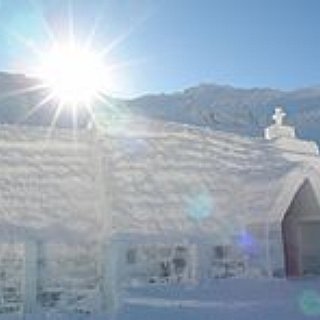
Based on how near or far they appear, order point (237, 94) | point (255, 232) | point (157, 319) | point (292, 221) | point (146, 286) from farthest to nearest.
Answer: point (237, 94) < point (292, 221) < point (255, 232) < point (146, 286) < point (157, 319)

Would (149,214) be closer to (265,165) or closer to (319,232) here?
(265,165)

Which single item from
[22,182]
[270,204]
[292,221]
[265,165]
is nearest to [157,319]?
[22,182]

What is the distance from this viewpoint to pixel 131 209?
534 inches

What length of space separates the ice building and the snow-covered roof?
0.08 ft

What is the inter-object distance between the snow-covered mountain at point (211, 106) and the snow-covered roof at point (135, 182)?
130 feet

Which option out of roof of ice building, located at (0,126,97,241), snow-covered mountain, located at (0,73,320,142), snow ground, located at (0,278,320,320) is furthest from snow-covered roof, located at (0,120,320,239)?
snow-covered mountain, located at (0,73,320,142)

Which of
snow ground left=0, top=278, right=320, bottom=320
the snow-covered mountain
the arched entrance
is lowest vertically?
snow ground left=0, top=278, right=320, bottom=320

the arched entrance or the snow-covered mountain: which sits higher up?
the snow-covered mountain

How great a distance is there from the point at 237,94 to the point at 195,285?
70129 mm

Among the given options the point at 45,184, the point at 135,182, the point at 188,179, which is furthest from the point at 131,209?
the point at 188,179

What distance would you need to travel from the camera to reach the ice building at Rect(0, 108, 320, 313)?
12773mm

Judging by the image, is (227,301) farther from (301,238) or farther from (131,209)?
(301,238)

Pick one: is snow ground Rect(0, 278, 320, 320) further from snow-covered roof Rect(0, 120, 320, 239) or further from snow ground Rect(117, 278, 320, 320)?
snow-covered roof Rect(0, 120, 320, 239)

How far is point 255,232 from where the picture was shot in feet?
49.6
